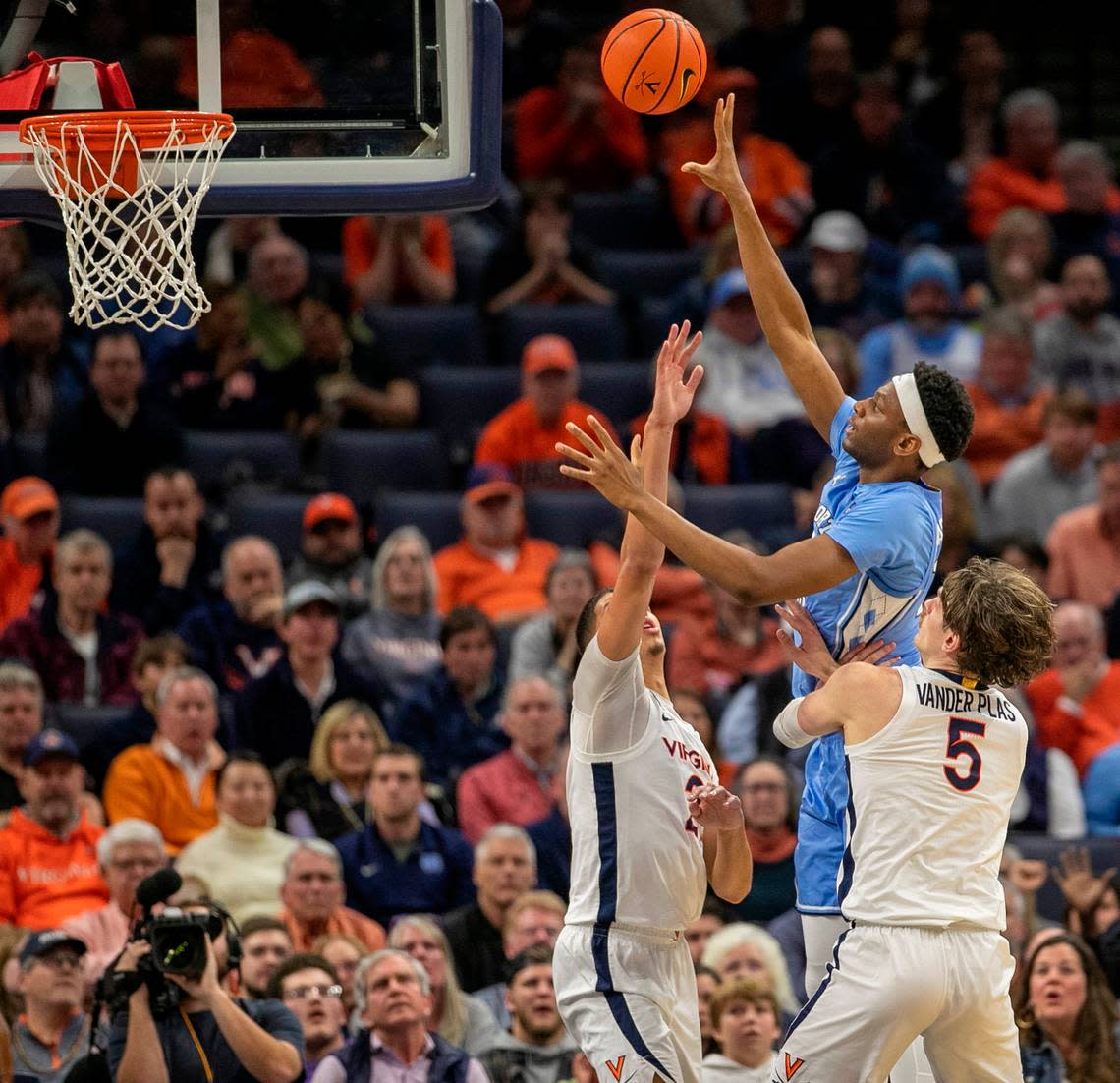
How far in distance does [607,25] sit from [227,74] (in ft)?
29.6

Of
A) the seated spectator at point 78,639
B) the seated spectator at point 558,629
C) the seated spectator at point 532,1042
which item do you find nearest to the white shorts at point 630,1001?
the seated spectator at point 532,1042

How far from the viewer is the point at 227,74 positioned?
698 cm

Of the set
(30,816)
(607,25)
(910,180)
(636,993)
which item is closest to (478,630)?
(30,816)

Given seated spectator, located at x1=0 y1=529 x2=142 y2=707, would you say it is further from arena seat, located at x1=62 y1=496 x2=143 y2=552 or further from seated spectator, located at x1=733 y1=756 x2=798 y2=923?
seated spectator, located at x1=733 y1=756 x2=798 y2=923

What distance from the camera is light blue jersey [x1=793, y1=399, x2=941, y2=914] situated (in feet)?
19.6

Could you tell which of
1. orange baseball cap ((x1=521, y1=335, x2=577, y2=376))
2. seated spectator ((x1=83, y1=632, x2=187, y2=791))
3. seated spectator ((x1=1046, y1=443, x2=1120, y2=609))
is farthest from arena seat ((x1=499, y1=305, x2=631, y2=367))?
seated spectator ((x1=83, y1=632, x2=187, y2=791))

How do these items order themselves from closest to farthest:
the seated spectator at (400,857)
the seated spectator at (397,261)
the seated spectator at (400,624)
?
the seated spectator at (400,857) → the seated spectator at (400,624) → the seated spectator at (397,261)

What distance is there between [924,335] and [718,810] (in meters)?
7.18

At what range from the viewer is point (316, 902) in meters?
8.88

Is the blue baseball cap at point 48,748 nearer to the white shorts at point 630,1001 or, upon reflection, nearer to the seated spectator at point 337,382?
the seated spectator at point 337,382

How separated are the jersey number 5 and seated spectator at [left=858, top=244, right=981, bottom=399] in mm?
6854

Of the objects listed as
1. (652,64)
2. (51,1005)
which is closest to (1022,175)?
(652,64)

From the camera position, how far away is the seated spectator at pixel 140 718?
32.6 ft

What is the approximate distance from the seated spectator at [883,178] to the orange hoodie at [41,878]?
7.44 metres
